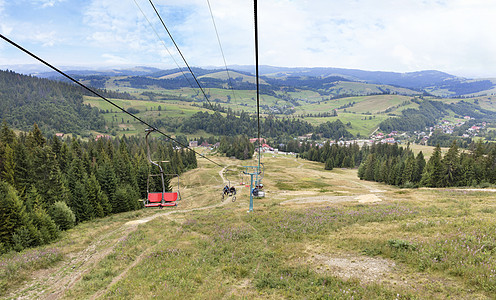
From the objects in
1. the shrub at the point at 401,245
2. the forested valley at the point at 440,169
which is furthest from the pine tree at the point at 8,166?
the forested valley at the point at 440,169

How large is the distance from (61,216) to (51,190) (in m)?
11.7

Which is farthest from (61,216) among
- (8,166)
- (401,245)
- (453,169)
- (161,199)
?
(453,169)

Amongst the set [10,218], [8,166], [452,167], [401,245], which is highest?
[401,245]

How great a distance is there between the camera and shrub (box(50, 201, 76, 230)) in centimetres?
4853

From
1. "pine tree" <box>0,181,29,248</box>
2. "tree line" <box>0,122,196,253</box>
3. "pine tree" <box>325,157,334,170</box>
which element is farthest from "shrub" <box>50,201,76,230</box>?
"pine tree" <box>325,157,334,170</box>

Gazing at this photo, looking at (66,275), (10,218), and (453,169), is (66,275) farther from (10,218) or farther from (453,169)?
(453,169)

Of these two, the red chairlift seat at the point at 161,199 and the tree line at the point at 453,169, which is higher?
the red chairlift seat at the point at 161,199

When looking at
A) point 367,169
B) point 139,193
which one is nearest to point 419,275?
point 139,193

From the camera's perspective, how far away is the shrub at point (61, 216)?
48531mm

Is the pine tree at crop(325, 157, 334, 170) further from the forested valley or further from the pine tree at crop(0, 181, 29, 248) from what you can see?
the pine tree at crop(0, 181, 29, 248)

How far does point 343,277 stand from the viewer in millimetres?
14820

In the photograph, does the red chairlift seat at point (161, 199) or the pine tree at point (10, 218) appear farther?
the pine tree at point (10, 218)

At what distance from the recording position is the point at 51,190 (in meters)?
56.2

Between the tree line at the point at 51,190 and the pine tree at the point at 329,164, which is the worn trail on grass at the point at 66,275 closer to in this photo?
the tree line at the point at 51,190
